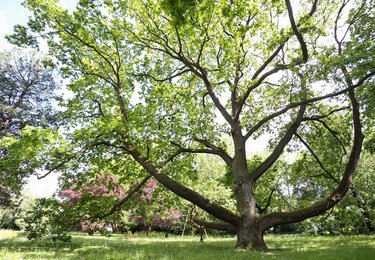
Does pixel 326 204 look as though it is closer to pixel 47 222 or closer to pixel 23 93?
pixel 47 222

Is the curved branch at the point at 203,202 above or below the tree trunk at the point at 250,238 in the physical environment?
above

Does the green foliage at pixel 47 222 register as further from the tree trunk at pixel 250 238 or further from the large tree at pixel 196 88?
the tree trunk at pixel 250 238

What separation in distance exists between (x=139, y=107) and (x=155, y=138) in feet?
6.08

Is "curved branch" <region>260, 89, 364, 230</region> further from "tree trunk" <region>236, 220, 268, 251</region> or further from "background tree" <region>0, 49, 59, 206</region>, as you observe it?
"background tree" <region>0, 49, 59, 206</region>

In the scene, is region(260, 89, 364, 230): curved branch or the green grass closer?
the green grass

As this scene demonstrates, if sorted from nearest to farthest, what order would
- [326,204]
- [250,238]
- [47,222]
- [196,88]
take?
[250,238] < [47,222] < [326,204] < [196,88]

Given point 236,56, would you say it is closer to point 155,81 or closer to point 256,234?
point 155,81

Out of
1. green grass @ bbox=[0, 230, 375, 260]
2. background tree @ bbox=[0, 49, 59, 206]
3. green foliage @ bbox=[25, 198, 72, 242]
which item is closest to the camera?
green grass @ bbox=[0, 230, 375, 260]

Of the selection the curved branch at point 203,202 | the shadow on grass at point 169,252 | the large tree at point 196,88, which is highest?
the large tree at point 196,88

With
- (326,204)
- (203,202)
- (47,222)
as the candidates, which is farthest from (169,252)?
(326,204)

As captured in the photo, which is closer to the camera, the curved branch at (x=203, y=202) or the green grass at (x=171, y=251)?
the green grass at (x=171, y=251)

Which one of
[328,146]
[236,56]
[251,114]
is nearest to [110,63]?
[236,56]

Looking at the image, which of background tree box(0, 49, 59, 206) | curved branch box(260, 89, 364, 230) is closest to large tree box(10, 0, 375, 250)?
curved branch box(260, 89, 364, 230)

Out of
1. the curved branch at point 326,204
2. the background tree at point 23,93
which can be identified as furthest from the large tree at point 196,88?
the background tree at point 23,93
